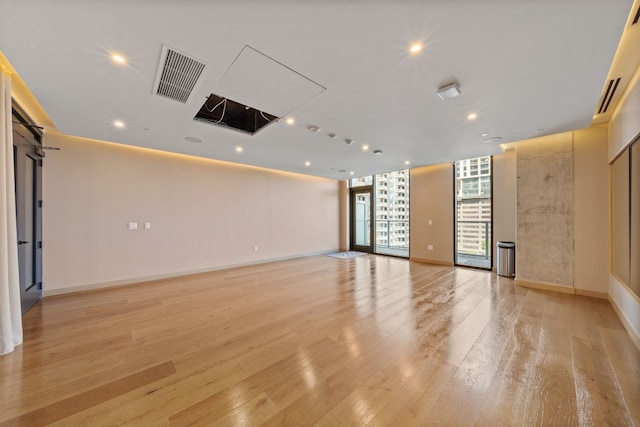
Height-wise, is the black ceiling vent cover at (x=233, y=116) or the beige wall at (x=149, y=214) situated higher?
the black ceiling vent cover at (x=233, y=116)

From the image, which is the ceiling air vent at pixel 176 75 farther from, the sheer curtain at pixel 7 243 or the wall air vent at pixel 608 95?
the wall air vent at pixel 608 95

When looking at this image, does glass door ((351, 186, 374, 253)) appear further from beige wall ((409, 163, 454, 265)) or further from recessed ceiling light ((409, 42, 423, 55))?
recessed ceiling light ((409, 42, 423, 55))

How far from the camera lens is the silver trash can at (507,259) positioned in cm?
486

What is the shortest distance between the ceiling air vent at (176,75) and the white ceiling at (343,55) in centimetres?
7

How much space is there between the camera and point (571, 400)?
166 centimetres

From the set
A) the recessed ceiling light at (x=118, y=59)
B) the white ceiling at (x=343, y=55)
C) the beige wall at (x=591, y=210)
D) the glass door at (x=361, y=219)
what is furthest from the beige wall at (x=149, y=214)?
the beige wall at (x=591, y=210)

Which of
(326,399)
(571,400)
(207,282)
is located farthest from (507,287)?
(207,282)

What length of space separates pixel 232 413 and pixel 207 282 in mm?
3534

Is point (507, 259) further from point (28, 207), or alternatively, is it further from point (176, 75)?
point (28, 207)

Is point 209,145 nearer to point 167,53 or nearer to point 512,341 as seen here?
point 167,53

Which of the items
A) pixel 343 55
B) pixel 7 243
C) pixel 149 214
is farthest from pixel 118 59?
pixel 149 214

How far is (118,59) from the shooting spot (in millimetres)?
1994

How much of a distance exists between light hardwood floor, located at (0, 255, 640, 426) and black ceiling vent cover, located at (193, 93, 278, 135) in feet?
9.05

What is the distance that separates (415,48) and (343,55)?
58cm
